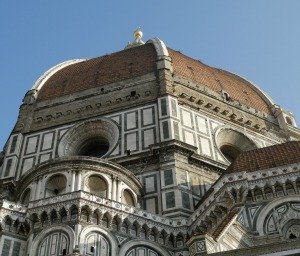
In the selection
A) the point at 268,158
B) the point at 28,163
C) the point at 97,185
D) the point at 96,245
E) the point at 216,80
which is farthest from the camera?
the point at 216,80

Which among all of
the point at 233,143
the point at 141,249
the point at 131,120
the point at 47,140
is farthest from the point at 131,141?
the point at 141,249

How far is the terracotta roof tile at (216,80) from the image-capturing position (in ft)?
91.9

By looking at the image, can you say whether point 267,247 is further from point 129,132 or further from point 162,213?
point 129,132

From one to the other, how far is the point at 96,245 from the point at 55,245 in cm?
122

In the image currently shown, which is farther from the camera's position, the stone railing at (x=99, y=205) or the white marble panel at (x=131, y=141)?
the white marble panel at (x=131, y=141)

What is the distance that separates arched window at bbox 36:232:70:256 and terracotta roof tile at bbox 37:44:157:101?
1256 cm

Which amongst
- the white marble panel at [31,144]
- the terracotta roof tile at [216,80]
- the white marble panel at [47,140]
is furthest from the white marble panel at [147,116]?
the white marble panel at [31,144]

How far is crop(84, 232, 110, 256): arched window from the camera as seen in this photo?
15.6 metres

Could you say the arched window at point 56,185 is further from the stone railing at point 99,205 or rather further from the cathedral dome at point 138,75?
the cathedral dome at point 138,75

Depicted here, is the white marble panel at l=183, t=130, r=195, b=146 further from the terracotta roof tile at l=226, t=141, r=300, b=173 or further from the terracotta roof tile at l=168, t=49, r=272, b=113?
the terracotta roof tile at l=168, t=49, r=272, b=113

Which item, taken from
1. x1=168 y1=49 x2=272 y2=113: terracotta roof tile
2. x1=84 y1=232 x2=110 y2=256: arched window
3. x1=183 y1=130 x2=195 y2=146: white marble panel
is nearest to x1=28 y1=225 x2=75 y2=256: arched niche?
x1=84 y1=232 x2=110 y2=256: arched window

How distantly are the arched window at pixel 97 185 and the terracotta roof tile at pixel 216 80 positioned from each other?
10244 millimetres

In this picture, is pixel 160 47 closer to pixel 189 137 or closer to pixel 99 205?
pixel 189 137

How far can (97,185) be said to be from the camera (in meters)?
Answer: 18.6
